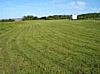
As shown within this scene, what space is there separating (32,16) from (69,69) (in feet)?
494

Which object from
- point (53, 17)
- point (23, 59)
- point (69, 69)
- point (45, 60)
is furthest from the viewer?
point (53, 17)

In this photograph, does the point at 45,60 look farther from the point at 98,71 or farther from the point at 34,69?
the point at 98,71

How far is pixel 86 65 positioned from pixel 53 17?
5742 inches

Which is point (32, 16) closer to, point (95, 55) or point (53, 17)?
point (53, 17)

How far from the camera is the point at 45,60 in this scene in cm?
1081

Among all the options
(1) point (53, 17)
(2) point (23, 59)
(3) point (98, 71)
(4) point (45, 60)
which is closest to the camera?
(3) point (98, 71)

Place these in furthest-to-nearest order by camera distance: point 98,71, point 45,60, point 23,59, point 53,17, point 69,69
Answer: point 53,17, point 23,59, point 45,60, point 69,69, point 98,71

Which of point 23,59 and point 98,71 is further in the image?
point 23,59

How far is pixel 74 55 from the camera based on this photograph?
38.3 ft

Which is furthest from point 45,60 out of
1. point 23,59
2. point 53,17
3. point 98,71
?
point 53,17

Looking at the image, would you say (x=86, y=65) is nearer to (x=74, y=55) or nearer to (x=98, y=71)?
(x=98, y=71)

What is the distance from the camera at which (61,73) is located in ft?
27.3

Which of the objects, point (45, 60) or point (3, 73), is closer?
point (3, 73)

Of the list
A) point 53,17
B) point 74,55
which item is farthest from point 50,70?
point 53,17
